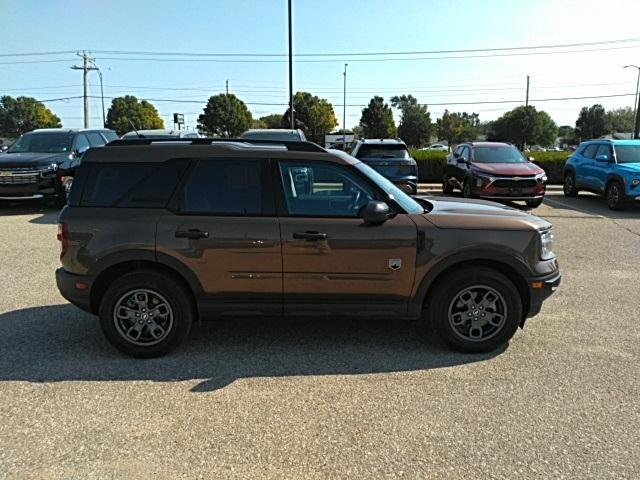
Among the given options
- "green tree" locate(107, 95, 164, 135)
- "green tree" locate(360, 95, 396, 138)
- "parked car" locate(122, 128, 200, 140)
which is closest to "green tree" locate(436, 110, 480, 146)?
"green tree" locate(360, 95, 396, 138)

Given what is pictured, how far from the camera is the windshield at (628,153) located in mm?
13359

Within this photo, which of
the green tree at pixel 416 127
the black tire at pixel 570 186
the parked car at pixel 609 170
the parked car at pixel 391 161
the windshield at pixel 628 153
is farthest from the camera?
the green tree at pixel 416 127

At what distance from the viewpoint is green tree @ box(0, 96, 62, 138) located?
9488cm

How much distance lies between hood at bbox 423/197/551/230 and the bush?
14.7m

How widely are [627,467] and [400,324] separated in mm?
2430

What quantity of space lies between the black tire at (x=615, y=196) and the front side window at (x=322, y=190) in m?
11.0

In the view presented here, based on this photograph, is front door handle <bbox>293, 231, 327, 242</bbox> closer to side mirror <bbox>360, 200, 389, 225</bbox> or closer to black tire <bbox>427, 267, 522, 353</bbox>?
side mirror <bbox>360, 200, 389, 225</bbox>

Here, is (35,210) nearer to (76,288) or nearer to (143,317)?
(76,288)

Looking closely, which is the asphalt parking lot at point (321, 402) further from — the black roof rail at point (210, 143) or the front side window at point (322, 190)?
the black roof rail at point (210, 143)

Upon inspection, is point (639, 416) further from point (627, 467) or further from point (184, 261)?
point (184, 261)

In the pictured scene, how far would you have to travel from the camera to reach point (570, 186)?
52.1ft

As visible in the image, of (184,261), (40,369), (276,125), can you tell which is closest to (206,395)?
(184,261)

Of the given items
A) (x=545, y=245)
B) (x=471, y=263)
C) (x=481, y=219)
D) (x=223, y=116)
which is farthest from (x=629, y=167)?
(x=223, y=116)

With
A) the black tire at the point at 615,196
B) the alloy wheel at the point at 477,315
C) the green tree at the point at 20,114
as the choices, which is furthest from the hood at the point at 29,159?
the green tree at the point at 20,114
